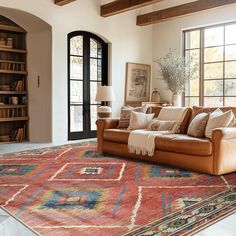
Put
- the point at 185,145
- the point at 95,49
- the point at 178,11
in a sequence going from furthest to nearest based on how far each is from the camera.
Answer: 1. the point at 95,49
2. the point at 178,11
3. the point at 185,145

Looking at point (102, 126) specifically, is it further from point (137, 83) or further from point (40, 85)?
point (137, 83)

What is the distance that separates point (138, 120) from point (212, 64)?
10.7 feet

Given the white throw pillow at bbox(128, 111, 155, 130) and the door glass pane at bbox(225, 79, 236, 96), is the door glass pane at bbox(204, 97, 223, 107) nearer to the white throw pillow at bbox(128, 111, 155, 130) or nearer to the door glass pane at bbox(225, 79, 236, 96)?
the door glass pane at bbox(225, 79, 236, 96)

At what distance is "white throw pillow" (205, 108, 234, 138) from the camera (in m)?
4.23

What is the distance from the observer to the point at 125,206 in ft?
9.46

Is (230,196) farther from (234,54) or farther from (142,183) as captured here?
(234,54)

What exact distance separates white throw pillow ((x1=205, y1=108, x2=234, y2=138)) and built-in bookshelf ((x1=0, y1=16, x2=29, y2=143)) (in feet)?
14.3

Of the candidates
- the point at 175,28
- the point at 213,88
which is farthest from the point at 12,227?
the point at 175,28

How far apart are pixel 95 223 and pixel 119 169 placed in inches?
72.6

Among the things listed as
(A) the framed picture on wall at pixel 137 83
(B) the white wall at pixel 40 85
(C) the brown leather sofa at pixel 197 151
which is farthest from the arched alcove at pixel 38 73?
(C) the brown leather sofa at pixel 197 151

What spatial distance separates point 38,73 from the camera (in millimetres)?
7012

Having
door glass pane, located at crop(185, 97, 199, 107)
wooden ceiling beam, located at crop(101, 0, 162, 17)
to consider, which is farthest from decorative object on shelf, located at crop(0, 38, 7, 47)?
door glass pane, located at crop(185, 97, 199, 107)

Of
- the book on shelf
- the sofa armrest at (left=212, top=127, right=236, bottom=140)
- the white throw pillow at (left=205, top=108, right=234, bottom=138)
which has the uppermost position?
the white throw pillow at (left=205, top=108, right=234, bottom=138)

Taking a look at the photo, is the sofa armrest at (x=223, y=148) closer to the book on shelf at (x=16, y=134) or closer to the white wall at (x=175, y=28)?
the white wall at (x=175, y=28)
